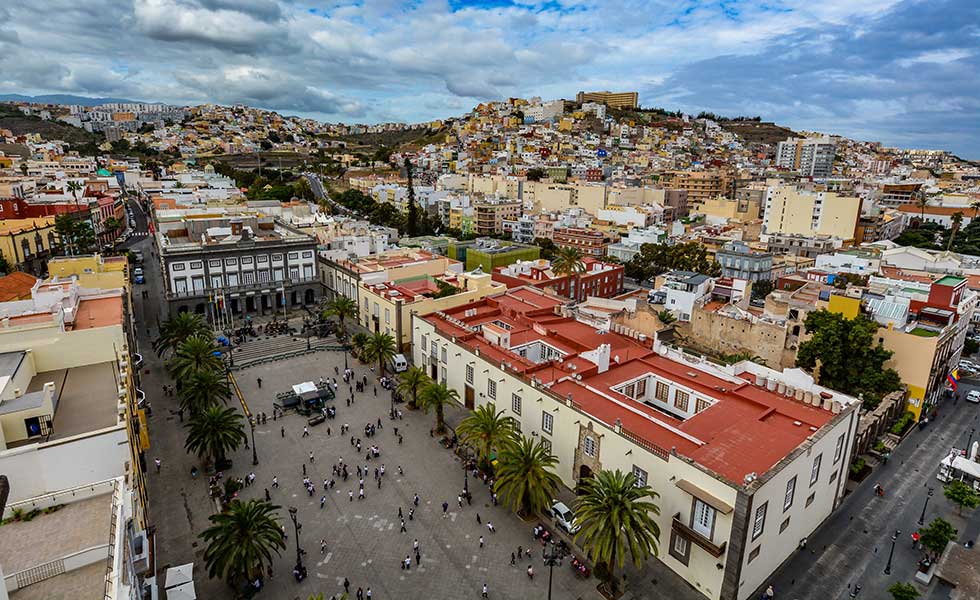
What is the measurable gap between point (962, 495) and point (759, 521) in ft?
59.5

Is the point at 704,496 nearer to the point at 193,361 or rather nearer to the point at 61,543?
the point at 61,543

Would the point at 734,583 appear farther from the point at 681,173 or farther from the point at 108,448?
the point at 681,173

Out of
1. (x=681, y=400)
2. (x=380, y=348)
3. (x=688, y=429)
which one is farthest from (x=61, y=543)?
(x=681, y=400)

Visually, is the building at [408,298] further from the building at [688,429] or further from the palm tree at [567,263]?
the palm tree at [567,263]

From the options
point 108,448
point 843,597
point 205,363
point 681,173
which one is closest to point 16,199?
point 205,363

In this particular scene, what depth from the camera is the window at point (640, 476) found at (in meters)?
28.3

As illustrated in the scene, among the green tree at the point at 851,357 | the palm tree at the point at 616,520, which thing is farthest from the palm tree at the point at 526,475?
the green tree at the point at 851,357

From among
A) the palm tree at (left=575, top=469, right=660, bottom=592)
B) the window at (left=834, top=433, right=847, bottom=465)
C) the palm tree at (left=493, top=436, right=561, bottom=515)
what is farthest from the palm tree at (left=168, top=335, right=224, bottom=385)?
the window at (left=834, top=433, right=847, bottom=465)

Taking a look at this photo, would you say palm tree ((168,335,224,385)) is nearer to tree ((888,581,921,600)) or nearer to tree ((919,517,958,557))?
tree ((888,581,921,600))

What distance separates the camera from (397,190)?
137625mm

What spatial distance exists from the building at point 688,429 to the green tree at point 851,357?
1109cm

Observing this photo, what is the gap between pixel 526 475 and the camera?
1166 inches

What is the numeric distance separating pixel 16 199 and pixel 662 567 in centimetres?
10704

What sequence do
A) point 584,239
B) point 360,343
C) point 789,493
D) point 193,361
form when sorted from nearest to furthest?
point 789,493 < point 193,361 < point 360,343 < point 584,239
